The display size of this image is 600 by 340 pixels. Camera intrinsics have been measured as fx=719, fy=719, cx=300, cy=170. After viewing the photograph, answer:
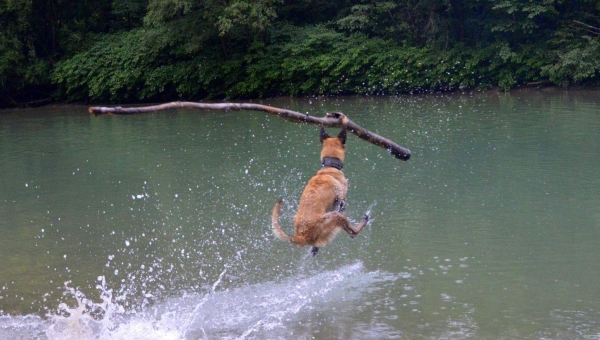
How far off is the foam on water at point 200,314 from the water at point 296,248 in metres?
0.02

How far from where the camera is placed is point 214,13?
86.5 feet

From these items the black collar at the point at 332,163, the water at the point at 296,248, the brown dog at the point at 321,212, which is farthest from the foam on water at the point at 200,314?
the black collar at the point at 332,163

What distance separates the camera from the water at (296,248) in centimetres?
650

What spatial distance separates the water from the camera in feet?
21.3

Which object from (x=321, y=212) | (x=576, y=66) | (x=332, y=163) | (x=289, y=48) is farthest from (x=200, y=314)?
(x=289, y=48)

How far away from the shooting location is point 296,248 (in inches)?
337

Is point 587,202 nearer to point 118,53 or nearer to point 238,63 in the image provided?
point 238,63

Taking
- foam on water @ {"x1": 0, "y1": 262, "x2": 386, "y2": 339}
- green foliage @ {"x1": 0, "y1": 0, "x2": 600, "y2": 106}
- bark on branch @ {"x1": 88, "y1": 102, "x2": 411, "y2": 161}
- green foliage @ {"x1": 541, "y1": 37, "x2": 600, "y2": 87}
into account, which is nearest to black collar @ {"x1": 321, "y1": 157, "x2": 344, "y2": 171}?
bark on branch @ {"x1": 88, "y1": 102, "x2": 411, "y2": 161}

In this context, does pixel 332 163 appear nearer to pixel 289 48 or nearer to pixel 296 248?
pixel 296 248

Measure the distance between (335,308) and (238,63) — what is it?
22045mm

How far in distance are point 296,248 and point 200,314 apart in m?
2.07

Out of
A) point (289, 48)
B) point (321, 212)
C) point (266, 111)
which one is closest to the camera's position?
Result: point (266, 111)

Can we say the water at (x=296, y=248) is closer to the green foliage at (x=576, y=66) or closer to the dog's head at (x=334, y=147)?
→ the dog's head at (x=334, y=147)

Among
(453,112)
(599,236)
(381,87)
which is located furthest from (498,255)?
(381,87)
